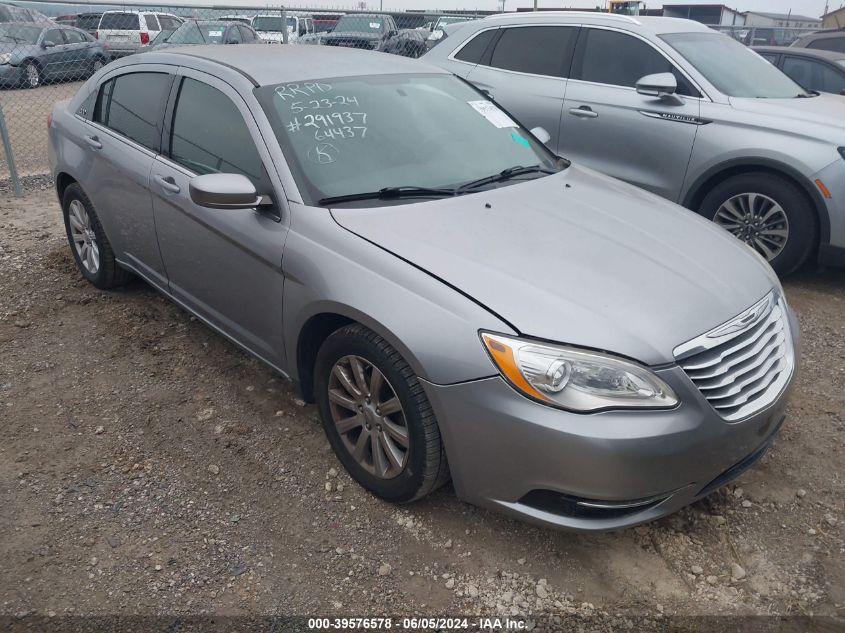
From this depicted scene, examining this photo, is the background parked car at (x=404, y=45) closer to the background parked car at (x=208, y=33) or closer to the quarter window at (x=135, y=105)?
the background parked car at (x=208, y=33)

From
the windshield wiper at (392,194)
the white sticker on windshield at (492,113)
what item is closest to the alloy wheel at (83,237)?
the windshield wiper at (392,194)

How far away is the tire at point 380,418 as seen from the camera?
2432mm

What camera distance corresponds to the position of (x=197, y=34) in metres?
15.4

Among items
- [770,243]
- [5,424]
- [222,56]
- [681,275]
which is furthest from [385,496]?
[770,243]

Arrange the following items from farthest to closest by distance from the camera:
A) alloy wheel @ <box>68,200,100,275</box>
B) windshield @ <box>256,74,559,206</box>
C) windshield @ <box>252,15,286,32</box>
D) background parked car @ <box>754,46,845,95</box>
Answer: windshield @ <box>252,15,286,32</box>
background parked car @ <box>754,46,845,95</box>
alloy wheel @ <box>68,200,100,275</box>
windshield @ <box>256,74,559,206</box>

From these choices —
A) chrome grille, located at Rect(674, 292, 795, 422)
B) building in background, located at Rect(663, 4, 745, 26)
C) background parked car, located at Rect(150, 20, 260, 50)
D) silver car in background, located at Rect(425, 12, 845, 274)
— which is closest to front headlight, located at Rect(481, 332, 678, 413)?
chrome grille, located at Rect(674, 292, 795, 422)

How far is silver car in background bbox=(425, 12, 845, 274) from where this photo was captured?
4.70 metres

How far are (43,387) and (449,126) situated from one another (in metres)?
2.47

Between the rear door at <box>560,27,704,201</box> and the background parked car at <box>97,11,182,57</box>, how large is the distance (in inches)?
602

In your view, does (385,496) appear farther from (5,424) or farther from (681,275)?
(5,424)

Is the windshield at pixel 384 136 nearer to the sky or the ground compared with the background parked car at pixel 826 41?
nearer to the ground

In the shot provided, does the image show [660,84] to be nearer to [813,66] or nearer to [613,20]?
[613,20]

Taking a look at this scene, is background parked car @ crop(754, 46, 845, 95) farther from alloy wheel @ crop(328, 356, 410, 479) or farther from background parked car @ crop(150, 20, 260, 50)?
background parked car @ crop(150, 20, 260, 50)

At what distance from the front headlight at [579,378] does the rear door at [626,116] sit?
338 cm
